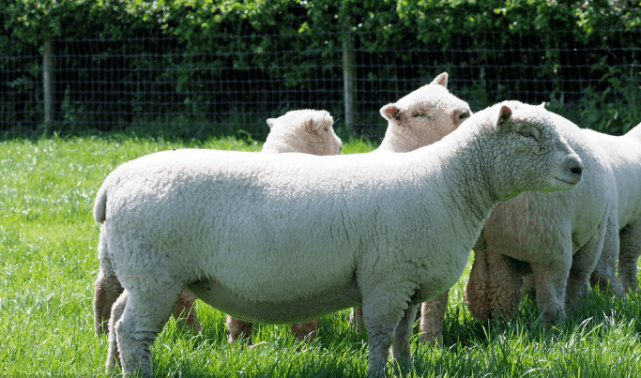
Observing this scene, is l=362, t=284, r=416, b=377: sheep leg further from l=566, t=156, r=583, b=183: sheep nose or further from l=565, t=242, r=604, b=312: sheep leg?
l=565, t=242, r=604, b=312: sheep leg

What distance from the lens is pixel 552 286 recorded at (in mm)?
3518

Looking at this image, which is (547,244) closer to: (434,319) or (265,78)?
(434,319)

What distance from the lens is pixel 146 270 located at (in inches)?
104

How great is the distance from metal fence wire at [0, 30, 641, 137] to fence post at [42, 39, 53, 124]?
0.10ft

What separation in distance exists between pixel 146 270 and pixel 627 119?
6097 mm

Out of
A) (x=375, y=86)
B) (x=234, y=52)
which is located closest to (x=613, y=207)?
(x=375, y=86)

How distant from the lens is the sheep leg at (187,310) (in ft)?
11.7

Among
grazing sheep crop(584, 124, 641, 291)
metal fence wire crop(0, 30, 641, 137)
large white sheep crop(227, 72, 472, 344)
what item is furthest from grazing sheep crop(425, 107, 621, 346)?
metal fence wire crop(0, 30, 641, 137)

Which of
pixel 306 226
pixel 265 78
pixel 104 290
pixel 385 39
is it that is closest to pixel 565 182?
A: pixel 306 226

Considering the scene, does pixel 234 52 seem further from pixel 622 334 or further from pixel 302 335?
Result: pixel 622 334

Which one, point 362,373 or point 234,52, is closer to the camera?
point 362,373

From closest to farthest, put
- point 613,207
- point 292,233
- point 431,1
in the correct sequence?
1. point 292,233
2. point 613,207
3. point 431,1

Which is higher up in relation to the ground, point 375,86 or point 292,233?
point 375,86

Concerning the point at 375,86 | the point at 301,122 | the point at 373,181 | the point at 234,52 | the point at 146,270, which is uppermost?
the point at 234,52
